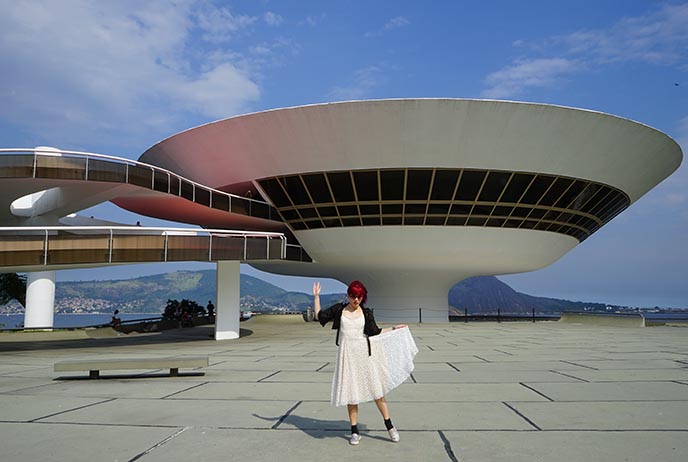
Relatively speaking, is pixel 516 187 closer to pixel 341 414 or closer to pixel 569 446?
pixel 341 414

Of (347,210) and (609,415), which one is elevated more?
(347,210)

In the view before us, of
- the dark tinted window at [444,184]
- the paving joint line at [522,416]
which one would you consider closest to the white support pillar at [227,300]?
the dark tinted window at [444,184]

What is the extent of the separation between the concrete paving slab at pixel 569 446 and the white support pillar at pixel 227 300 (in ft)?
61.3

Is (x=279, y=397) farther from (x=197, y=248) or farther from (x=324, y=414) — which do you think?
(x=197, y=248)

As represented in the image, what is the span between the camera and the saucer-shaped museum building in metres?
25.5

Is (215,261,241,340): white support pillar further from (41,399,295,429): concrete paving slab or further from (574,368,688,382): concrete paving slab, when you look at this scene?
(574,368,688,382): concrete paving slab

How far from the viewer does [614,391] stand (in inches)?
326

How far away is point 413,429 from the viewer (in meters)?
6.06

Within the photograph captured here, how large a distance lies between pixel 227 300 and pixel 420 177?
36.0 ft

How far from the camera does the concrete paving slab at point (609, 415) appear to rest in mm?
6062

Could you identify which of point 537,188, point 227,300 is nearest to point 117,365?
Answer: point 227,300

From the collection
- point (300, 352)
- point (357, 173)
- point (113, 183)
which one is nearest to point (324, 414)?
point (300, 352)

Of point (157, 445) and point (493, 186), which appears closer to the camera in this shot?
point (157, 445)

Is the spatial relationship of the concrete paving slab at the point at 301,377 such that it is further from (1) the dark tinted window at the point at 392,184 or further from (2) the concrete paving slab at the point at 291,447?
(1) the dark tinted window at the point at 392,184
